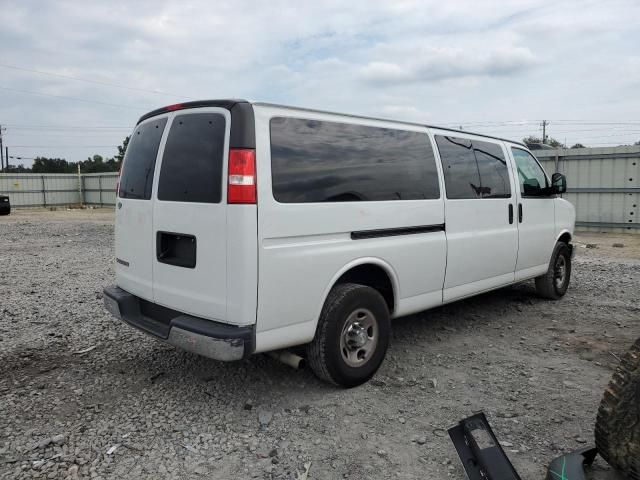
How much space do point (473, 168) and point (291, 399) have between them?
9.33ft

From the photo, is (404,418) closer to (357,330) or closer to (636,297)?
(357,330)

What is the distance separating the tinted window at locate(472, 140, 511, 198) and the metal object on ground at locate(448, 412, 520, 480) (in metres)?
2.72

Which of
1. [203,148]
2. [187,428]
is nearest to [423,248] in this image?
[203,148]

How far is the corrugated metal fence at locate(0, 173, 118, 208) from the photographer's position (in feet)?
100

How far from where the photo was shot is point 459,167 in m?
4.88

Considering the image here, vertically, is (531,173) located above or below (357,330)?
above

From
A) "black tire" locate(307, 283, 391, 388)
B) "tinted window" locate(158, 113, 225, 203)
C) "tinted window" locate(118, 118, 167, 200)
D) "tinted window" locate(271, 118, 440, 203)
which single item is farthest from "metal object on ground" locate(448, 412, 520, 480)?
"tinted window" locate(118, 118, 167, 200)

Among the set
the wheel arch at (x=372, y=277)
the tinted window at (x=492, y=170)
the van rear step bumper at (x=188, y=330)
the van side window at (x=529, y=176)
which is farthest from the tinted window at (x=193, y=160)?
the van side window at (x=529, y=176)

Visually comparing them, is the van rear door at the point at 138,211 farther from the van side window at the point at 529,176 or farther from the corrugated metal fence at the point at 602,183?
the corrugated metal fence at the point at 602,183

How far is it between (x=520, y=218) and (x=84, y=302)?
5315 millimetres

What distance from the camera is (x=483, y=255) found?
5105 mm

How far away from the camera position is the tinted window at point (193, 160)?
10.9ft

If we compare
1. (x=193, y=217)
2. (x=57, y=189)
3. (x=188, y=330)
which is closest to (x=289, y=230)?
(x=193, y=217)

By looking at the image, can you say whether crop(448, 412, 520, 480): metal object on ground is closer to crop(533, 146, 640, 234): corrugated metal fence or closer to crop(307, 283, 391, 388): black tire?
crop(307, 283, 391, 388): black tire
